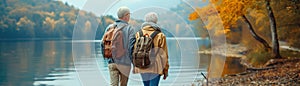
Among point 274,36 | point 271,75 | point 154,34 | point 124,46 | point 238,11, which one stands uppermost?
point 238,11

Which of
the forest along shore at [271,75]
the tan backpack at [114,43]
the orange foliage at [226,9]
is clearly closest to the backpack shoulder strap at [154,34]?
the tan backpack at [114,43]

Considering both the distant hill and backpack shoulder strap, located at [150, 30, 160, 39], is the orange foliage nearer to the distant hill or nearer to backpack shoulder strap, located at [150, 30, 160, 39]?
backpack shoulder strap, located at [150, 30, 160, 39]

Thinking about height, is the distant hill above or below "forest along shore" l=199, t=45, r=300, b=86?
above

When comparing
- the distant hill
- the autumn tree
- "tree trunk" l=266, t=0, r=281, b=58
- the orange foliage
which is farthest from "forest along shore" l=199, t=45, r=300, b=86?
the distant hill

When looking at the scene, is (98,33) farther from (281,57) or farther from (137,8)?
(281,57)

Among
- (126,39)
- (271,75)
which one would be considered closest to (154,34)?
(126,39)

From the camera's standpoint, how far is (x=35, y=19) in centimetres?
4769

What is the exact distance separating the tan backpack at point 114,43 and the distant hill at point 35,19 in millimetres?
39138

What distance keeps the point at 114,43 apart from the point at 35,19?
44.7 metres

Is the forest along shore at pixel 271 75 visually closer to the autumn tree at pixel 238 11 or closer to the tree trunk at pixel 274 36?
the tree trunk at pixel 274 36

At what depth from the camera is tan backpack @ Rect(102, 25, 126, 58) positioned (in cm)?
457

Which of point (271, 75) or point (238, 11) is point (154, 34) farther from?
point (238, 11)

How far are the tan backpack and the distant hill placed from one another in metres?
39.1

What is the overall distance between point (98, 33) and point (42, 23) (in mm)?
42997
